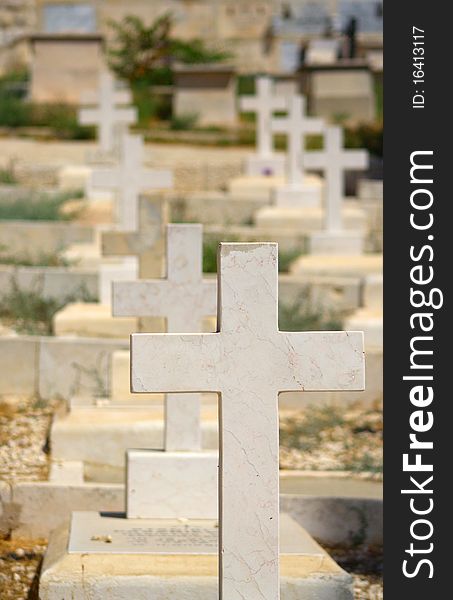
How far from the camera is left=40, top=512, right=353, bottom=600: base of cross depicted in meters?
4.49

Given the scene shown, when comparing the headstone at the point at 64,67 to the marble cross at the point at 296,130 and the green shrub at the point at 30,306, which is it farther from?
the green shrub at the point at 30,306

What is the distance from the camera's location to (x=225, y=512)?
3.78m

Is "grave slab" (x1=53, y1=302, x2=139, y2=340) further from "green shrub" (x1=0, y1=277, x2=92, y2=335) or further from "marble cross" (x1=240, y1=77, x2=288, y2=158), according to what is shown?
"marble cross" (x1=240, y1=77, x2=288, y2=158)

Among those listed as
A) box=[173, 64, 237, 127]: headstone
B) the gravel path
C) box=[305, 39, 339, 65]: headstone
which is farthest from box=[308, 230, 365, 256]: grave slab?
box=[305, 39, 339, 65]: headstone

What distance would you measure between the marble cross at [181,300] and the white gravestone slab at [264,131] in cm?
967

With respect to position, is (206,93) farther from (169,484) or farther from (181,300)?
(169,484)

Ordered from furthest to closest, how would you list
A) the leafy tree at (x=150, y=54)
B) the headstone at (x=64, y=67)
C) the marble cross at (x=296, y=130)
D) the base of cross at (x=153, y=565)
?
the leafy tree at (x=150, y=54) → the headstone at (x=64, y=67) → the marble cross at (x=296, y=130) → the base of cross at (x=153, y=565)

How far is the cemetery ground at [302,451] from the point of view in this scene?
17.7 ft

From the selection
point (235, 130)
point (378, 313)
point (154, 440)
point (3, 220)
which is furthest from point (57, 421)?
point (235, 130)

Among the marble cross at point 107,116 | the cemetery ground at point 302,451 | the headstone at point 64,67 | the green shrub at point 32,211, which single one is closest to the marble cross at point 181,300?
the cemetery ground at point 302,451

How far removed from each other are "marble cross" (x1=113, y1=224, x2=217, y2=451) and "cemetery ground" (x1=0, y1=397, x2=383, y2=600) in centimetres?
73

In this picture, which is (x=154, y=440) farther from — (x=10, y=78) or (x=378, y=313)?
(x=10, y=78)

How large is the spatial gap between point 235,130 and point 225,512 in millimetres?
14723

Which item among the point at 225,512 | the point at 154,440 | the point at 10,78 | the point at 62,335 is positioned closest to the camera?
the point at 225,512
